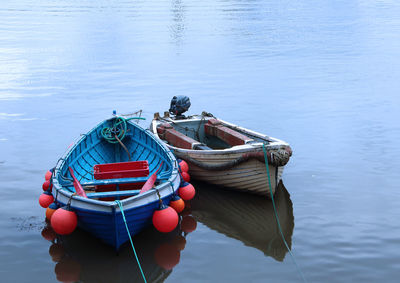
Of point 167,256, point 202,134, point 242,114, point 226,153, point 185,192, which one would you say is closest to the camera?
point 167,256

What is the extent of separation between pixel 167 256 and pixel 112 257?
1.09 m

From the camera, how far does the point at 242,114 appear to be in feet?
65.9

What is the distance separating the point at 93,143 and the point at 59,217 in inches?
181

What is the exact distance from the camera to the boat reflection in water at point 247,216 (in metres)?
10.0

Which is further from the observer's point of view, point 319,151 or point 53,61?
point 53,61

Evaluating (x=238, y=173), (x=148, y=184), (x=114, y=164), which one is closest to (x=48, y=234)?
(x=114, y=164)

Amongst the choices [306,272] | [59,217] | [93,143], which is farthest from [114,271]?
[93,143]

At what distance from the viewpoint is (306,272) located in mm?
8664

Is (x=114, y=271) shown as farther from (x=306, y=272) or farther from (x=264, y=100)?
(x=264, y=100)

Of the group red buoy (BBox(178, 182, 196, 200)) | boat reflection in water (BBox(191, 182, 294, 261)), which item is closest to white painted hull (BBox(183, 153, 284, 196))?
boat reflection in water (BBox(191, 182, 294, 261))

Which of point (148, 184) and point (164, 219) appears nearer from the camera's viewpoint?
point (164, 219)

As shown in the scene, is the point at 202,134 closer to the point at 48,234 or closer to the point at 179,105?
the point at 179,105

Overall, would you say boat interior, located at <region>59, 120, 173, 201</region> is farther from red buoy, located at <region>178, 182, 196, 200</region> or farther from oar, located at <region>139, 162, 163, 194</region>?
red buoy, located at <region>178, 182, 196, 200</region>

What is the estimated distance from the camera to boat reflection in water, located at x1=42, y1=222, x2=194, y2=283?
866 centimetres
